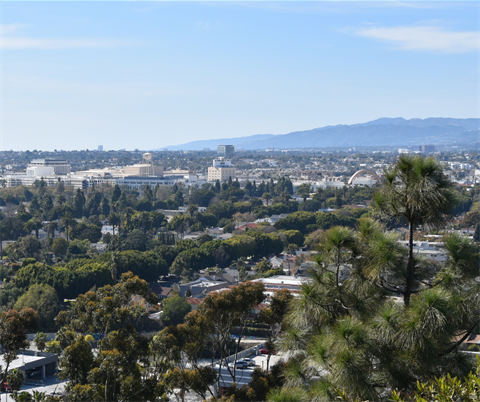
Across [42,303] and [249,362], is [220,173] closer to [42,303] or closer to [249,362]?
[42,303]

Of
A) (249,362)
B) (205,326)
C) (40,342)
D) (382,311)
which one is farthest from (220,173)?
(382,311)

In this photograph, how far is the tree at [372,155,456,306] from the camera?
274 inches

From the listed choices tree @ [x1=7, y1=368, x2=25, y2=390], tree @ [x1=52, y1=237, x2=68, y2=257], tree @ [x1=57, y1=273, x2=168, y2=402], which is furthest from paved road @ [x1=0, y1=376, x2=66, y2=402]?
tree @ [x1=52, y1=237, x2=68, y2=257]

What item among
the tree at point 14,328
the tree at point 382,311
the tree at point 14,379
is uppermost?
the tree at point 382,311

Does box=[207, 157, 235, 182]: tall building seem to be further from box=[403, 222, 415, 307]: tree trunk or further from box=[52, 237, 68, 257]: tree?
box=[403, 222, 415, 307]: tree trunk

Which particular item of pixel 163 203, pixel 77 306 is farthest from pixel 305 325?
pixel 163 203

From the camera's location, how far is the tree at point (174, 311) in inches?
1199

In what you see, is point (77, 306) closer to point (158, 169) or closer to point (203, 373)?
point (203, 373)

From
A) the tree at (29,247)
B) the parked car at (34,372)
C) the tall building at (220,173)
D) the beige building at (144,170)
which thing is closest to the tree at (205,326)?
the parked car at (34,372)

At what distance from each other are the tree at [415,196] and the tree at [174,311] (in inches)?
941

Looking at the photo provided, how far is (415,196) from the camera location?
7.00 metres

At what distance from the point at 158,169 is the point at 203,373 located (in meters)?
111

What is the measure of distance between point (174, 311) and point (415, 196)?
24577 millimetres

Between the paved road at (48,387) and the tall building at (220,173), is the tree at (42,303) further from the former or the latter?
the tall building at (220,173)
